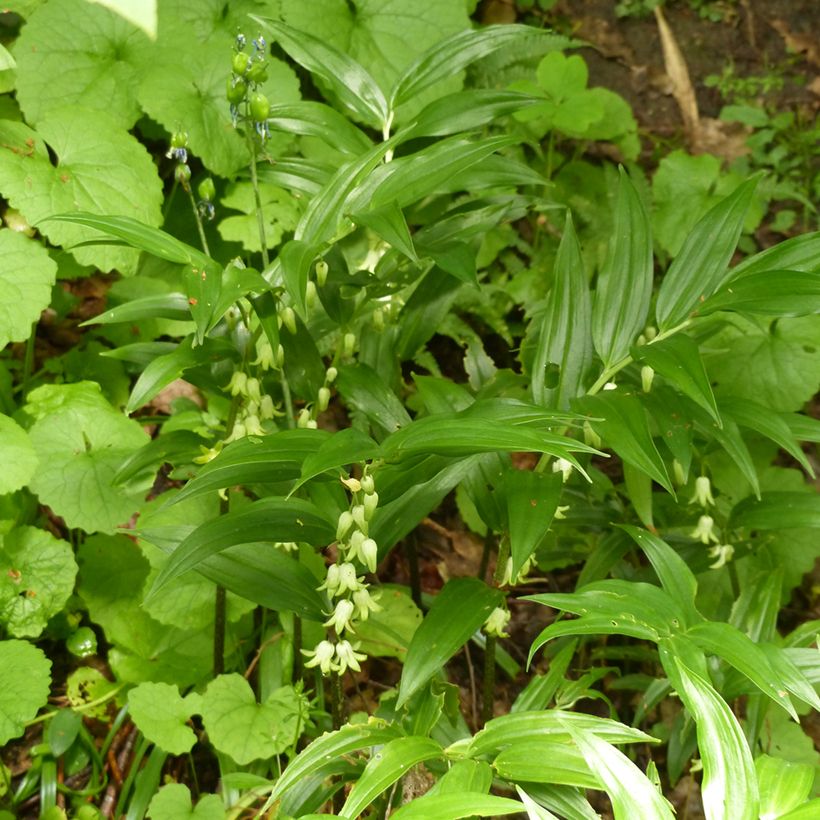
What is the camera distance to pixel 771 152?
151 inches

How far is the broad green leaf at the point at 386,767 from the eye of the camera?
55.3 inches

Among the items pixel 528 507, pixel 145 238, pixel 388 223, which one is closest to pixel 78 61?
pixel 145 238

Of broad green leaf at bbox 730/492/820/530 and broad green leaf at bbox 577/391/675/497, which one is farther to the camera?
broad green leaf at bbox 730/492/820/530

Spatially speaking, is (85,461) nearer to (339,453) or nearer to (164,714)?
(164,714)

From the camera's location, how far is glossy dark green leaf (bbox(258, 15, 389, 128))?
2.05 metres

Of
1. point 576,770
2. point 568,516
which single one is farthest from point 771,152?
point 576,770

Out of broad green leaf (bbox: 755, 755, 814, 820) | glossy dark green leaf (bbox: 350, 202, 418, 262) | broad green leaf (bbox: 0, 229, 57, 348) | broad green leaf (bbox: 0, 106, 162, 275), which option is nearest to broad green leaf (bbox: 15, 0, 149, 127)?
broad green leaf (bbox: 0, 106, 162, 275)

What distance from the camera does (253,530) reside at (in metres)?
1.59

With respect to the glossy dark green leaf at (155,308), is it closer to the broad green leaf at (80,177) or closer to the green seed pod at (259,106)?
the green seed pod at (259,106)

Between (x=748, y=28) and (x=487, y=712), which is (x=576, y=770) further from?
(x=748, y=28)

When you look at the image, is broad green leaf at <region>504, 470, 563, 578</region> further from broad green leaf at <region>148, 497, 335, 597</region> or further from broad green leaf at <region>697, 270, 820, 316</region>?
broad green leaf at <region>697, 270, 820, 316</region>

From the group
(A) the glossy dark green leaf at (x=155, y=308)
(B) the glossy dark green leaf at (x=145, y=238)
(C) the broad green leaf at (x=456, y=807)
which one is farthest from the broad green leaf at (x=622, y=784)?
(A) the glossy dark green leaf at (x=155, y=308)

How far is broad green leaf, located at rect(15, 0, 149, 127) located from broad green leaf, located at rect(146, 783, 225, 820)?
1.81 meters

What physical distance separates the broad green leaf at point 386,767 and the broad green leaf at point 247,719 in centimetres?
37
